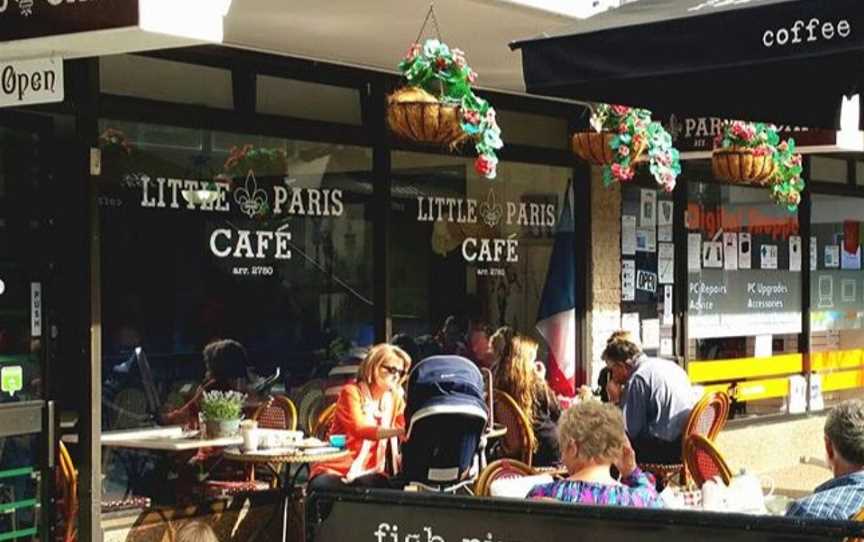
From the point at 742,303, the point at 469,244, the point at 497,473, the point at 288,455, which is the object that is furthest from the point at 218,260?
the point at 742,303

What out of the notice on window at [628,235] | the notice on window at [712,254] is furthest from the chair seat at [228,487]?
the notice on window at [712,254]

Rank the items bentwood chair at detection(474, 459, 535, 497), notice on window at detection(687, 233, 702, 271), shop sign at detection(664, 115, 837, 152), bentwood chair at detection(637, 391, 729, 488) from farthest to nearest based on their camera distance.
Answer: notice on window at detection(687, 233, 702, 271)
shop sign at detection(664, 115, 837, 152)
bentwood chair at detection(637, 391, 729, 488)
bentwood chair at detection(474, 459, 535, 497)

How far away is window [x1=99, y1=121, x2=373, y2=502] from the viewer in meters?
8.19

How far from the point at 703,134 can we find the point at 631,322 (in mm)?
1947

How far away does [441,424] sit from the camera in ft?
26.4

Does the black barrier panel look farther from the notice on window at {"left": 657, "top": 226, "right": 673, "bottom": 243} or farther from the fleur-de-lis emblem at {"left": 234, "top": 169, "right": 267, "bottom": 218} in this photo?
the notice on window at {"left": 657, "top": 226, "right": 673, "bottom": 243}

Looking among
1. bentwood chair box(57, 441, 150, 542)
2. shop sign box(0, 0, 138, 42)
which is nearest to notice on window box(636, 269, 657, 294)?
bentwood chair box(57, 441, 150, 542)

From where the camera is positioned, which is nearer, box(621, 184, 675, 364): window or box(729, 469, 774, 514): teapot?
box(729, 469, 774, 514): teapot

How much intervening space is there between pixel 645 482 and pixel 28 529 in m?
3.65

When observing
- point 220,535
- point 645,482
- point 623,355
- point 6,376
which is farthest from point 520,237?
point 645,482

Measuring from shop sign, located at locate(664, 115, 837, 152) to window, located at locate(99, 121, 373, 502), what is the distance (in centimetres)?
264

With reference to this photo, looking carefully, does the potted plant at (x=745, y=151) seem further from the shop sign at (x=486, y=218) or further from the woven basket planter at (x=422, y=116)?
the woven basket planter at (x=422, y=116)

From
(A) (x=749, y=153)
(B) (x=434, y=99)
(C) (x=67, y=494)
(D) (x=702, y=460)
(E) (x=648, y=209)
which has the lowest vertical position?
(C) (x=67, y=494)

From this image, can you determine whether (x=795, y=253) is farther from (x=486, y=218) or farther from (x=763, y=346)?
(x=486, y=218)
